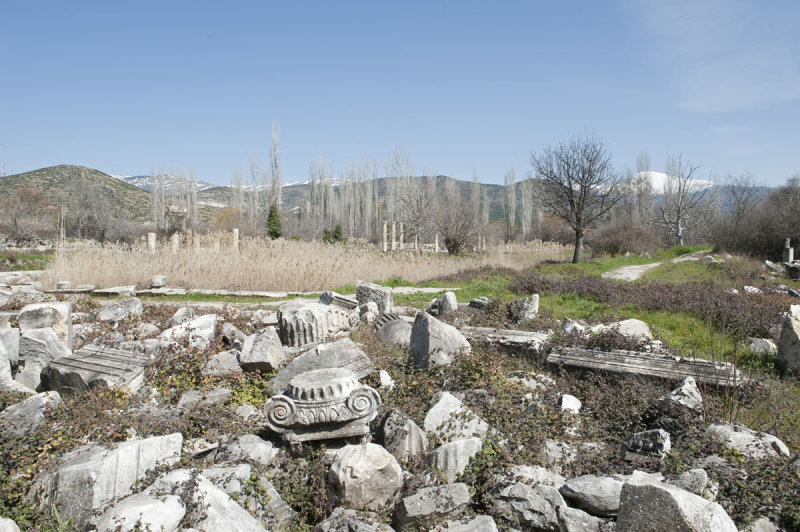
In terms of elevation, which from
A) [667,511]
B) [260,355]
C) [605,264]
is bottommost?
[667,511]

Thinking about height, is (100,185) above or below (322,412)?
above

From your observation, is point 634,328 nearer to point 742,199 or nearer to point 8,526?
point 8,526

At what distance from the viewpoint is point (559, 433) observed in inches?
161

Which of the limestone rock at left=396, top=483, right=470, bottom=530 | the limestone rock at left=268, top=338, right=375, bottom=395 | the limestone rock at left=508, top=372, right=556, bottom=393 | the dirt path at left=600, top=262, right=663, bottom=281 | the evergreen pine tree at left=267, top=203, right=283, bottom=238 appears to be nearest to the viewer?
the limestone rock at left=396, top=483, right=470, bottom=530

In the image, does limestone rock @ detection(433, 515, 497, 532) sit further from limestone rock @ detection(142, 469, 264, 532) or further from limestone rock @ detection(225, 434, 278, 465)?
limestone rock @ detection(225, 434, 278, 465)

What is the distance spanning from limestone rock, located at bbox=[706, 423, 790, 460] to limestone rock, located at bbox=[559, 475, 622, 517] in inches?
46.4

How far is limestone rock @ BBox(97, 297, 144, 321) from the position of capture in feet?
25.8

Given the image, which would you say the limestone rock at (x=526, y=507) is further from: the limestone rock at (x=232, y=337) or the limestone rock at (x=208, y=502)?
the limestone rock at (x=232, y=337)

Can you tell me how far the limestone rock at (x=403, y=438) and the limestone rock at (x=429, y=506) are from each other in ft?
1.87

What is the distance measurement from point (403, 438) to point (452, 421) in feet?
1.71

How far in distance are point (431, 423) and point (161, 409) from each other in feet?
7.60

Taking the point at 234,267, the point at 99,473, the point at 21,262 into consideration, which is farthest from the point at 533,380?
the point at 21,262

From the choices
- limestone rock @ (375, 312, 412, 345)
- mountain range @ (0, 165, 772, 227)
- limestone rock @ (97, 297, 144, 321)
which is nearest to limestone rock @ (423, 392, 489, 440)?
limestone rock @ (375, 312, 412, 345)

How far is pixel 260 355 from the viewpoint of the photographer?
5168mm
